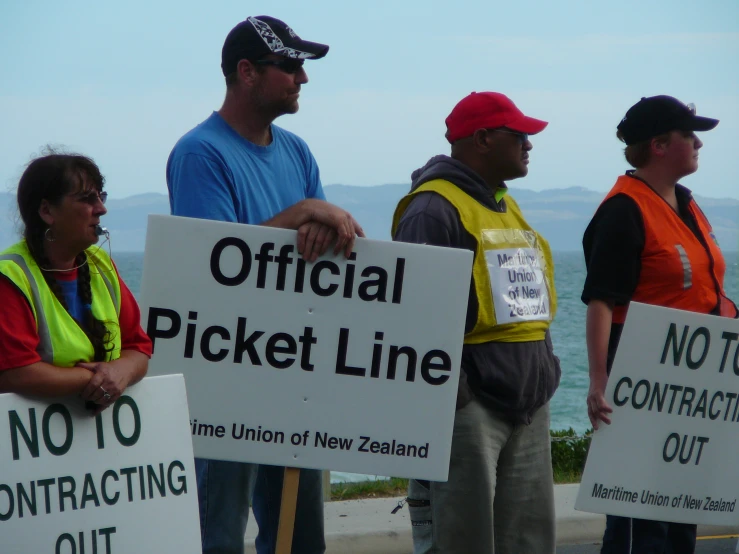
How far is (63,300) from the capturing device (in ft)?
10.7

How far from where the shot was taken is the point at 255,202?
3.89 meters

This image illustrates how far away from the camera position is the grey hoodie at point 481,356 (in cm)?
394

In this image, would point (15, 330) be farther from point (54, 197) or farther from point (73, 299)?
point (54, 197)

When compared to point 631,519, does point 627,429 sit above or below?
Result: above

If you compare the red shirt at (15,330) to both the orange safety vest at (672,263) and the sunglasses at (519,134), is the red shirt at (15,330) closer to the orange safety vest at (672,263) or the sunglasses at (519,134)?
the sunglasses at (519,134)

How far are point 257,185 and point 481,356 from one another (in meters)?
0.99

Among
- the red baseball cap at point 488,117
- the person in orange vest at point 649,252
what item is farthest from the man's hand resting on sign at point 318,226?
the person in orange vest at point 649,252

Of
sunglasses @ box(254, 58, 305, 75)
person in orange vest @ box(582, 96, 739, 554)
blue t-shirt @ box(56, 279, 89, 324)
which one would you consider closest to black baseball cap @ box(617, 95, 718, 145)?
person in orange vest @ box(582, 96, 739, 554)

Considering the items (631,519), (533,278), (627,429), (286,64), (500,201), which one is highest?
(286,64)

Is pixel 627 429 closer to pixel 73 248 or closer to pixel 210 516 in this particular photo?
pixel 210 516

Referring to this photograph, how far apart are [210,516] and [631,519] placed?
73.9 inches

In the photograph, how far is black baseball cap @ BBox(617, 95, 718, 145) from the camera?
4621mm

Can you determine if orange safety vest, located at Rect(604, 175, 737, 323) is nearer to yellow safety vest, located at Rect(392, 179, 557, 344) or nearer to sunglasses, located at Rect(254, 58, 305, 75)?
yellow safety vest, located at Rect(392, 179, 557, 344)

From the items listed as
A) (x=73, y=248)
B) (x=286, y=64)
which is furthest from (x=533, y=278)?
(x=73, y=248)
